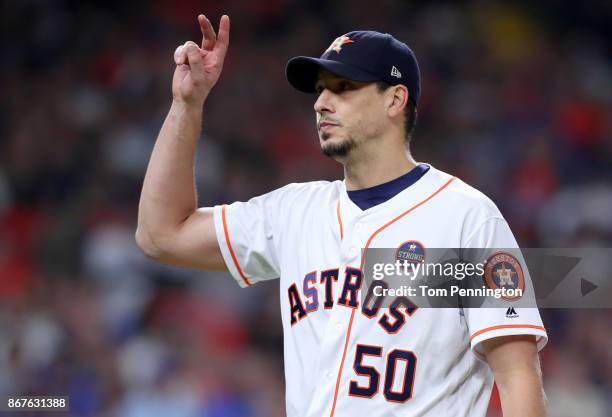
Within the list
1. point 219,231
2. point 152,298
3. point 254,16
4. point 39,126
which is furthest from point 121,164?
point 219,231

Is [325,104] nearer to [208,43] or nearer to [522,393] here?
[208,43]

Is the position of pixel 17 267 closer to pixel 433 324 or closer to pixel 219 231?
pixel 219 231

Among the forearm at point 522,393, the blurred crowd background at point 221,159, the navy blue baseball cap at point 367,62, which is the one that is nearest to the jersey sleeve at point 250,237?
the navy blue baseball cap at point 367,62

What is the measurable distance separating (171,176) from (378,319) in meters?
0.68

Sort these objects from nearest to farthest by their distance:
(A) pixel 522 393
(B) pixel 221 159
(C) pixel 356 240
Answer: (A) pixel 522 393
(C) pixel 356 240
(B) pixel 221 159

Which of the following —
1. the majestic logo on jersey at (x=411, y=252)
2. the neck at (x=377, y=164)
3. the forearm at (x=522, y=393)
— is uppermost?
the neck at (x=377, y=164)

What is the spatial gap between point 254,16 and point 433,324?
5004 mm

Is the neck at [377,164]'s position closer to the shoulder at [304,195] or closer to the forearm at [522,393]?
the shoulder at [304,195]

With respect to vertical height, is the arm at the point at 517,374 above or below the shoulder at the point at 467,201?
below

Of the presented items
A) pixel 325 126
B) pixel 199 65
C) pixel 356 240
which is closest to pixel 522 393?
pixel 356 240

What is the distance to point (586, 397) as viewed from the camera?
14.2 feet

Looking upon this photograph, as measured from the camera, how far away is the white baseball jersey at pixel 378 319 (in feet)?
6.63

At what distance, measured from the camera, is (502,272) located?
80.5 inches

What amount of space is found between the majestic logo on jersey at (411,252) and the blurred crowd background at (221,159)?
7.70ft
